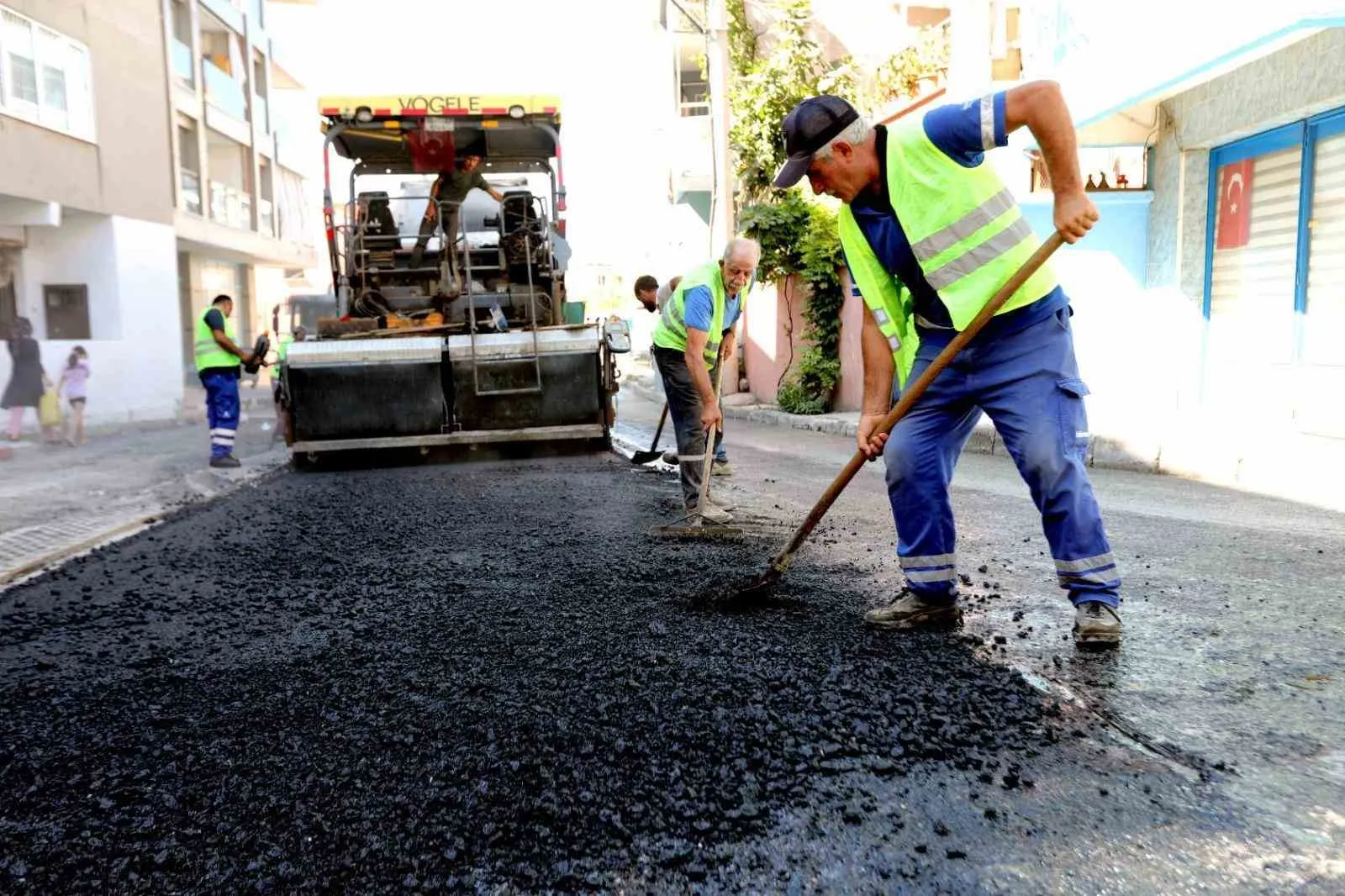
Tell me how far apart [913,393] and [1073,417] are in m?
0.43

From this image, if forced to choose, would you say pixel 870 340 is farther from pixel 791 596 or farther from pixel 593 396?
pixel 593 396

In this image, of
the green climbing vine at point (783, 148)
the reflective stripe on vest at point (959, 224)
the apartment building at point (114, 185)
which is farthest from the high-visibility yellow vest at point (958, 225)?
the apartment building at point (114, 185)

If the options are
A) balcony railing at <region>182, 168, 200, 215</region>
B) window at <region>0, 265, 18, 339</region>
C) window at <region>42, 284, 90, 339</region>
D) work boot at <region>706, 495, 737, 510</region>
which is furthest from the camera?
balcony railing at <region>182, 168, 200, 215</region>

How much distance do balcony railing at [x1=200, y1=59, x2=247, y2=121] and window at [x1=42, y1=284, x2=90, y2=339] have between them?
634 centimetres

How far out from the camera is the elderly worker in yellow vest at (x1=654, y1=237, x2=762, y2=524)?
4992 millimetres

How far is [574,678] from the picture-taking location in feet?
8.79

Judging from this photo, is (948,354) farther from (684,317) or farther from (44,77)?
(44,77)

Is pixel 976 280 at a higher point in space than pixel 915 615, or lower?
higher

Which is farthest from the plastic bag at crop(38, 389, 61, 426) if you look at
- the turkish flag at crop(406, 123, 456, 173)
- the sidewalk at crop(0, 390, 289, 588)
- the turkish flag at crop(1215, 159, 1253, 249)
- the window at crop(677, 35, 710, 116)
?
the window at crop(677, 35, 710, 116)

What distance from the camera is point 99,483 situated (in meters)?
7.85

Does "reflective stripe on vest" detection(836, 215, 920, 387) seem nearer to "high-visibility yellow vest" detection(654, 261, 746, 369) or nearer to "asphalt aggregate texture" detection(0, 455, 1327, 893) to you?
"asphalt aggregate texture" detection(0, 455, 1327, 893)

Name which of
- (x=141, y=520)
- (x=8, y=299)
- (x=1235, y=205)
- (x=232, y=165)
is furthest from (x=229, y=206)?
(x=1235, y=205)

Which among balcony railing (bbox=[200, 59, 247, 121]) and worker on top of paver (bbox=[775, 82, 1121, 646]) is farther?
balcony railing (bbox=[200, 59, 247, 121])

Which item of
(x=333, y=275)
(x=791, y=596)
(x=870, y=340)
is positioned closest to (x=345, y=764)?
(x=791, y=596)
